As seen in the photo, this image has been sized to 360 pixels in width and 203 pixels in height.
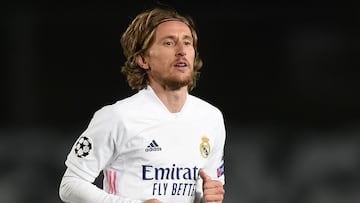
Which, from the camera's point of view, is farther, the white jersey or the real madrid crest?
the real madrid crest

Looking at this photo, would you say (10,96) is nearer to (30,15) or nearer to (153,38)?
(30,15)

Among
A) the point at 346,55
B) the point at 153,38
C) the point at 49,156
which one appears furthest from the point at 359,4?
the point at 153,38

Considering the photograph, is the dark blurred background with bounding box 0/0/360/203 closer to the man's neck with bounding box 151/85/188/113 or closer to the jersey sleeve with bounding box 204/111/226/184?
the jersey sleeve with bounding box 204/111/226/184

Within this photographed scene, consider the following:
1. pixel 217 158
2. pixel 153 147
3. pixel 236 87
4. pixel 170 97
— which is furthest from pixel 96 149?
pixel 236 87

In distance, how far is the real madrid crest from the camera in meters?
2.38

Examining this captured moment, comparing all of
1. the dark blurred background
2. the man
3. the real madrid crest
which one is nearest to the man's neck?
the man

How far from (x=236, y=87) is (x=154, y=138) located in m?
1.63

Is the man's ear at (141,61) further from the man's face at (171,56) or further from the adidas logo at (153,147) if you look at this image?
the adidas logo at (153,147)

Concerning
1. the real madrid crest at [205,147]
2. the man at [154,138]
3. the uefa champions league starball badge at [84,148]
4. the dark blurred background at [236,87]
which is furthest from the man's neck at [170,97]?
the dark blurred background at [236,87]

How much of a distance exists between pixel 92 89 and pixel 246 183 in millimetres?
787

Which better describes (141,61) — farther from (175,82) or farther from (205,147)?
(205,147)

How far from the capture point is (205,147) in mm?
2396

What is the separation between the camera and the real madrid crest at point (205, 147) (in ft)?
7.82

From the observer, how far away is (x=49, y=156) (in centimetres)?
369
